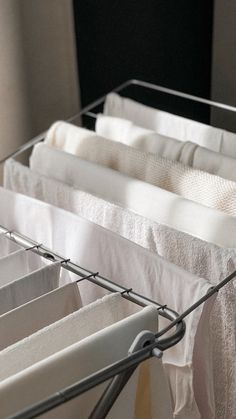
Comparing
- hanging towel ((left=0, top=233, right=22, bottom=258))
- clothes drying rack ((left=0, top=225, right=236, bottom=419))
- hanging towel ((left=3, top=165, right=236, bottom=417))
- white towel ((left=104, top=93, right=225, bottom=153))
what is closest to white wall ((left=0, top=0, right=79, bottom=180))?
white towel ((left=104, top=93, right=225, bottom=153))

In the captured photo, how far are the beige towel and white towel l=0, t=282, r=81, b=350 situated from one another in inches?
14.9

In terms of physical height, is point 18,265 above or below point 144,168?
below

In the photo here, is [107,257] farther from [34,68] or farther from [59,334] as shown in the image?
[34,68]

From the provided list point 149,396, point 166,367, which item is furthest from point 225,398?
point 149,396

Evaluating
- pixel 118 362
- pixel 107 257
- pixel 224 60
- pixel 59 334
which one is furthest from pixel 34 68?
pixel 118 362

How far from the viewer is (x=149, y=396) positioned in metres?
1.32

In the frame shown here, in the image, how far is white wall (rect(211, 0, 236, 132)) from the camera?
2.30 meters

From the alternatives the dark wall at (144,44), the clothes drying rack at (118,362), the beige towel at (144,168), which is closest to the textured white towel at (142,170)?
the beige towel at (144,168)

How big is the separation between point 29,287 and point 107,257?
0.19m

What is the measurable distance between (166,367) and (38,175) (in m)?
0.50

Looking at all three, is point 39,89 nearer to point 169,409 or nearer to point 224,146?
point 224,146

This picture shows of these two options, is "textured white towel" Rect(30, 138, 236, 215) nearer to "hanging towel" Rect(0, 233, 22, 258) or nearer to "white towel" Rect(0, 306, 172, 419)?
"hanging towel" Rect(0, 233, 22, 258)

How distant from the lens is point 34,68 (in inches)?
91.3

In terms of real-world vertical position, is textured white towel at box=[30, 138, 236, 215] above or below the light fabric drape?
below
